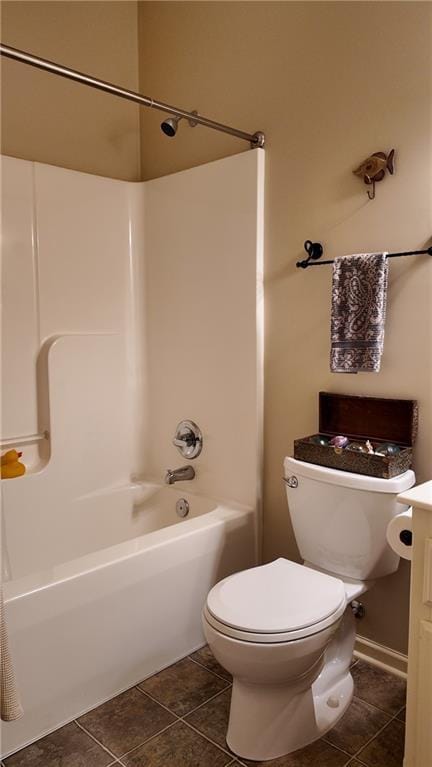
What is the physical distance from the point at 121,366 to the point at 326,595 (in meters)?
1.50

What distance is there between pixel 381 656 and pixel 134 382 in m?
1.59

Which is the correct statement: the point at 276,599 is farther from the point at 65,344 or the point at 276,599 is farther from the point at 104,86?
the point at 104,86

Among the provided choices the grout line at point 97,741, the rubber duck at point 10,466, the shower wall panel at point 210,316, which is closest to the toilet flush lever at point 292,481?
the shower wall panel at point 210,316

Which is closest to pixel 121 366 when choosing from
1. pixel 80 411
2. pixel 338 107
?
pixel 80 411

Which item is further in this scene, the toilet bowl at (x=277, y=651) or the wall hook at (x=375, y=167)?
the wall hook at (x=375, y=167)

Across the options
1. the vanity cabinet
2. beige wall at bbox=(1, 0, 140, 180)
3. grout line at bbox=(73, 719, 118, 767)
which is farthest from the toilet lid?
beige wall at bbox=(1, 0, 140, 180)

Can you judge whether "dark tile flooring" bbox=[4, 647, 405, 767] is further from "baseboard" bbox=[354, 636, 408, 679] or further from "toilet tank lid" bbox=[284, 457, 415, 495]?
"toilet tank lid" bbox=[284, 457, 415, 495]

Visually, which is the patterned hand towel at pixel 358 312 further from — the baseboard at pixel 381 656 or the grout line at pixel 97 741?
the grout line at pixel 97 741

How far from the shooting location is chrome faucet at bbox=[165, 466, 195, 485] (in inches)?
100

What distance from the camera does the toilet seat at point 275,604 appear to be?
155 centimetres

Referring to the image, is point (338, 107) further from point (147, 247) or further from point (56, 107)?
point (56, 107)

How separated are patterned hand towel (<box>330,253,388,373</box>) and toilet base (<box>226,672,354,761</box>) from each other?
1010 millimetres

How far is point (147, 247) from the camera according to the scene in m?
2.78

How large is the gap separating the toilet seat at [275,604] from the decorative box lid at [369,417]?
50cm
